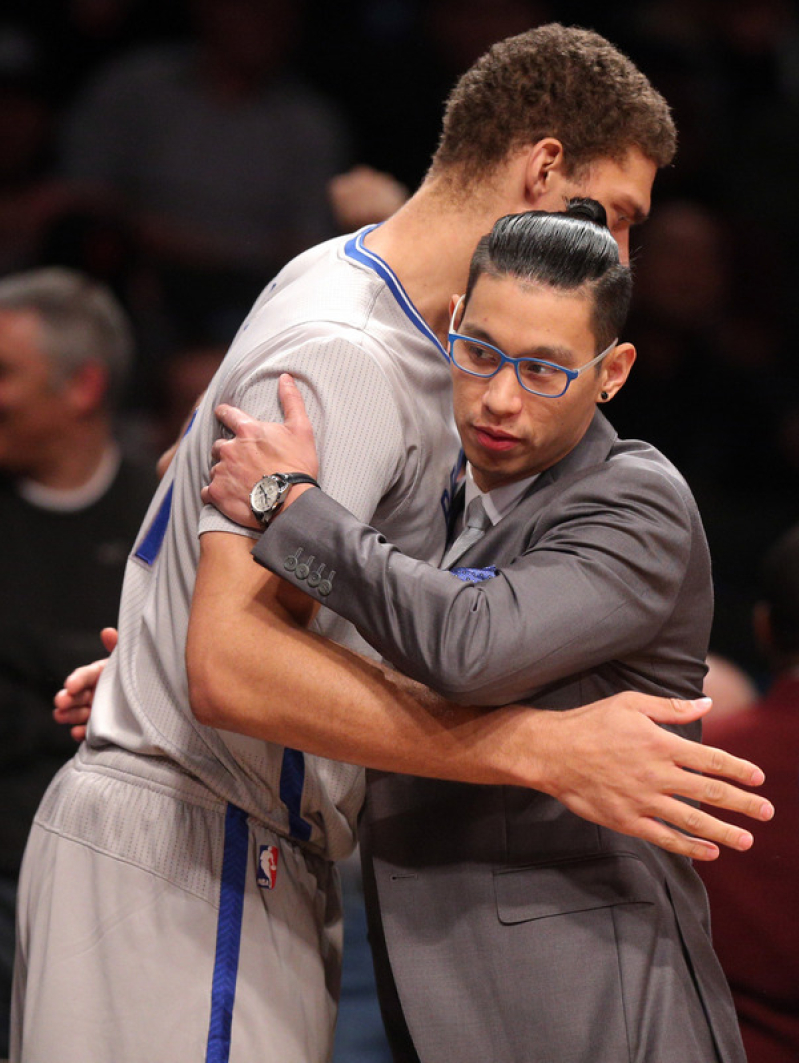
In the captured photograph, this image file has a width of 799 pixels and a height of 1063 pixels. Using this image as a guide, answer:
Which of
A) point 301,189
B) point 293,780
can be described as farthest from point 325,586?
point 301,189

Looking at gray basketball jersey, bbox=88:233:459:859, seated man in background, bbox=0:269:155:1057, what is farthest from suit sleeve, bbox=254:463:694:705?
seated man in background, bbox=0:269:155:1057

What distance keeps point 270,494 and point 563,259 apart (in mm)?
461

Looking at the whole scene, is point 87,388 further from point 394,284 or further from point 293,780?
point 293,780

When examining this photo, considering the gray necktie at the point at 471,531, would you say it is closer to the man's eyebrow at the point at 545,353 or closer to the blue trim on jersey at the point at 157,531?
the man's eyebrow at the point at 545,353

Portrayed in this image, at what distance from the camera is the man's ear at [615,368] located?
176 cm

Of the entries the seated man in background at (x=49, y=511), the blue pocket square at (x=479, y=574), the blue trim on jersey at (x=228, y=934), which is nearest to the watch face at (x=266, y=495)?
the blue pocket square at (x=479, y=574)

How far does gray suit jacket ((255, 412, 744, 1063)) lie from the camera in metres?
1.52

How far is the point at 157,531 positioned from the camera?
6.39 ft

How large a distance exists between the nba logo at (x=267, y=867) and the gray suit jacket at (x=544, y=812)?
0.16 m

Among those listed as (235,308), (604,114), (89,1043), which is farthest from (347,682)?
(235,308)

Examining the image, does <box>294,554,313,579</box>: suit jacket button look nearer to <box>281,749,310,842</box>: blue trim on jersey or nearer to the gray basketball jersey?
the gray basketball jersey

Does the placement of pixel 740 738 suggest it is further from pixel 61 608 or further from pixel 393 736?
pixel 61 608

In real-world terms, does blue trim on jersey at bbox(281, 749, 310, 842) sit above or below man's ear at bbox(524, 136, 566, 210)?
below

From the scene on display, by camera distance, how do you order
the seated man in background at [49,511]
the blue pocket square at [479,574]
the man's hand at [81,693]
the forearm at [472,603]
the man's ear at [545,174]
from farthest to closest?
the seated man in background at [49,511] < the man's hand at [81,693] < the man's ear at [545,174] < the blue pocket square at [479,574] < the forearm at [472,603]
